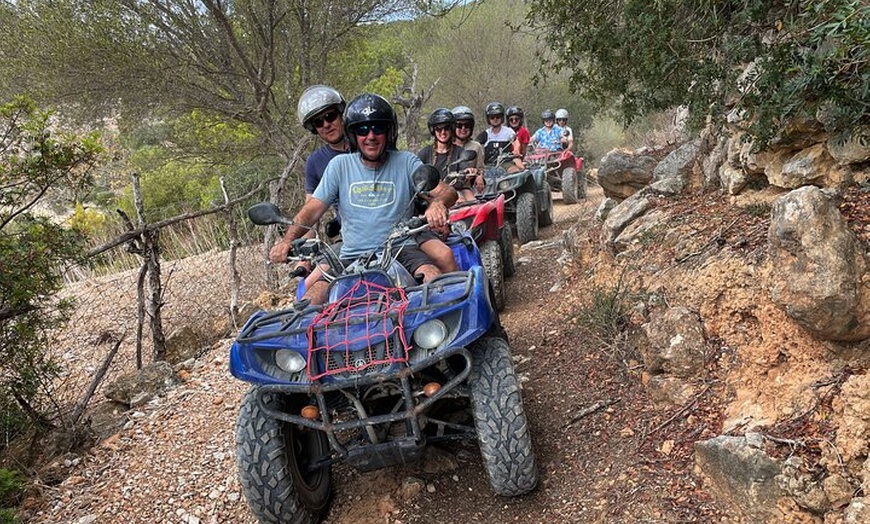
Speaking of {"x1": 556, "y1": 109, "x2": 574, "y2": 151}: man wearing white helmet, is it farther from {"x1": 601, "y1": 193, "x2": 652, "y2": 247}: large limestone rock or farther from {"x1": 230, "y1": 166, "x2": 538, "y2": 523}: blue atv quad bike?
{"x1": 230, "y1": 166, "x2": 538, "y2": 523}: blue atv quad bike

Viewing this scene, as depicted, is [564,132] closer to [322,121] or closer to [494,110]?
[494,110]

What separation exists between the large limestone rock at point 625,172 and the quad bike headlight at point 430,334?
3904 millimetres

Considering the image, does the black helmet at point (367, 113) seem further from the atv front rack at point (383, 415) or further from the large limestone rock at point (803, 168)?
the large limestone rock at point (803, 168)

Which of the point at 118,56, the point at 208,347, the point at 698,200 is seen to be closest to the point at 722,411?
the point at 698,200

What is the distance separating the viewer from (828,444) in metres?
2.06

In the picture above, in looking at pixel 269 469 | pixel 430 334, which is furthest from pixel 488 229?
pixel 269 469

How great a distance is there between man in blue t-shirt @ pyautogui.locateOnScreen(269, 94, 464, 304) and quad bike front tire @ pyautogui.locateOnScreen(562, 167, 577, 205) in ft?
26.7

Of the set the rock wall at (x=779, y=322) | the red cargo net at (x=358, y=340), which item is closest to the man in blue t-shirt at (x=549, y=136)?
the rock wall at (x=779, y=322)

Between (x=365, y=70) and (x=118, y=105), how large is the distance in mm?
4738

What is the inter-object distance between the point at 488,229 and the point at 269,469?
3108 mm

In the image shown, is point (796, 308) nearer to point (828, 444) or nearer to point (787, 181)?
point (828, 444)

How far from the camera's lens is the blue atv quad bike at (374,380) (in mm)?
2391

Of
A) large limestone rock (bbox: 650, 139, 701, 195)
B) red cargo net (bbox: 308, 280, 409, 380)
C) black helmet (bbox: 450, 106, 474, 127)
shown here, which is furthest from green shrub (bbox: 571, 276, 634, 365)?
black helmet (bbox: 450, 106, 474, 127)

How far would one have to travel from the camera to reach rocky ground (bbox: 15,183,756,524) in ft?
8.40
